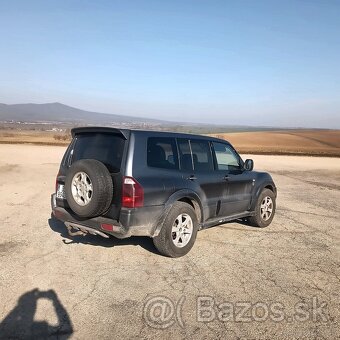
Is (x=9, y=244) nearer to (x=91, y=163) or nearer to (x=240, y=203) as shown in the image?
(x=91, y=163)

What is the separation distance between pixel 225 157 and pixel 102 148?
236cm

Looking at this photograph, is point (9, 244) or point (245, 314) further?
point (9, 244)

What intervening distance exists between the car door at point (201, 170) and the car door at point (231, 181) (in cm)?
18

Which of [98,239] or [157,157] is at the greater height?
[157,157]

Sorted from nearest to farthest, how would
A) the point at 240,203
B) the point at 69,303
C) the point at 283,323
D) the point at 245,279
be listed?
the point at 283,323, the point at 69,303, the point at 245,279, the point at 240,203

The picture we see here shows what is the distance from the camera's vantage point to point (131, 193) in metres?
4.34

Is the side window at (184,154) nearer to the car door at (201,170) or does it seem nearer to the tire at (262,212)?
the car door at (201,170)

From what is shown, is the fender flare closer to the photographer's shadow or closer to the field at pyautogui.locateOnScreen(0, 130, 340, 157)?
the photographer's shadow

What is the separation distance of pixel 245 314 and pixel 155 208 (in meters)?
1.72

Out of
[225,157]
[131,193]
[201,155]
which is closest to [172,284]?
[131,193]

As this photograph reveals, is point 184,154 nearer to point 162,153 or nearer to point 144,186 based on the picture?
point 162,153

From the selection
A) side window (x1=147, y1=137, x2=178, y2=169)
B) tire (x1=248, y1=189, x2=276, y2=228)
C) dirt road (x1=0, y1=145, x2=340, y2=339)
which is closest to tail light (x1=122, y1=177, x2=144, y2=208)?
side window (x1=147, y1=137, x2=178, y2=169)

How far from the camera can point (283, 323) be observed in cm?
344

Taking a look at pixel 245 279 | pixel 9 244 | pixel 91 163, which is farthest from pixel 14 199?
pixel 245 279
